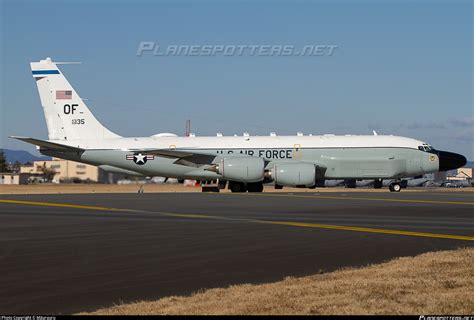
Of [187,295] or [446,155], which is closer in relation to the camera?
[187,295]

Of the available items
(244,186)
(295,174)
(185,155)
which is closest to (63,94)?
(185,155)

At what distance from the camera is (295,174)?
47312 mm

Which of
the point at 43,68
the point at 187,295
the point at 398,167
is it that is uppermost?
the point at 43,68

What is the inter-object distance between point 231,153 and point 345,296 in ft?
136

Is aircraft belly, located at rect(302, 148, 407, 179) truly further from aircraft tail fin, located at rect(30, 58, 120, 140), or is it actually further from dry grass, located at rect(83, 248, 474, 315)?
dry grass, located at rect(83, 248, 474, 315)

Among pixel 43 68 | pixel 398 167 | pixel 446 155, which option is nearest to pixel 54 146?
pixel 43 68

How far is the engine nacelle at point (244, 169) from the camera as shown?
4784 cm

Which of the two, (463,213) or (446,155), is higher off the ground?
(446,155)

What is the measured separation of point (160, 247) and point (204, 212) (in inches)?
460

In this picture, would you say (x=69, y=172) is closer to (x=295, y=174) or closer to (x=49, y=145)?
(x=49, y=145)

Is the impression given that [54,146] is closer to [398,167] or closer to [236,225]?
[398,167]

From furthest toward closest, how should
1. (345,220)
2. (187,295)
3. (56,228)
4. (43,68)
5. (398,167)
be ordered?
(43,68) < (398,167) < (345,220) < (56,228) < (187,295)

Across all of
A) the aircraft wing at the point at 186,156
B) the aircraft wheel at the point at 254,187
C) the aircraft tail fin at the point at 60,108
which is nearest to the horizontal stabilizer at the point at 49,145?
the aircraft tail fin at the point at 60,108

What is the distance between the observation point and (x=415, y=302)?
861 cm
